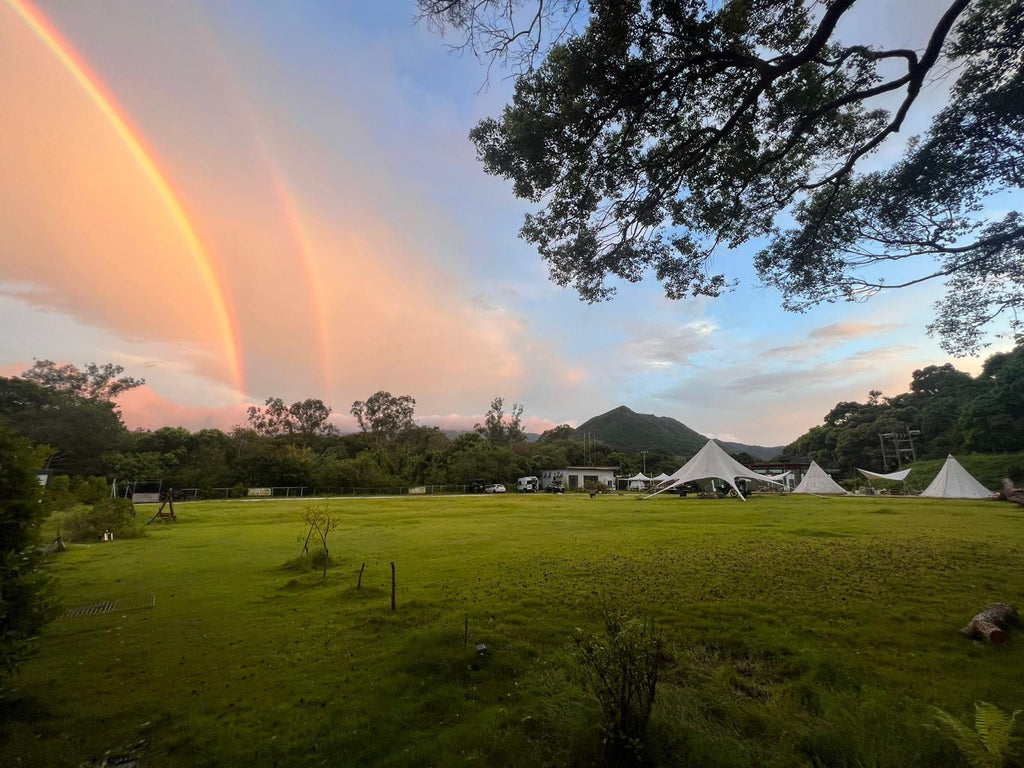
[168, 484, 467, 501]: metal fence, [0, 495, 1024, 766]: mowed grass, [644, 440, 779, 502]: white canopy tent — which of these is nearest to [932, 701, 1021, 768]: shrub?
[0, 495, 1024, 766]: mowed grass

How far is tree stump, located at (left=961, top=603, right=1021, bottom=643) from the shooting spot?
4.75 metres

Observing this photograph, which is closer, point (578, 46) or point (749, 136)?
point (578, 46)

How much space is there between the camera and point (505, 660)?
4.59 meters

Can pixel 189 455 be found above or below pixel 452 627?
above

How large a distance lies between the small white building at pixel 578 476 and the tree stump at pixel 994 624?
183 ft

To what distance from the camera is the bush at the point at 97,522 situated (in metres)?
13.9

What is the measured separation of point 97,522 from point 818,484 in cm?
4611

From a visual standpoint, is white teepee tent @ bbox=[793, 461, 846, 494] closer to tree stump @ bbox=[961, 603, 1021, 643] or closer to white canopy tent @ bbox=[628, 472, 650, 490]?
white canopy tent @ bbox=[628, 472, 650, 490]

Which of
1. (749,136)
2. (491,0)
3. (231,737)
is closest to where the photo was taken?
(231,737)

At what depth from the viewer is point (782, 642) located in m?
4.90

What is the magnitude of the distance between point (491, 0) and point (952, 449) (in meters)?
66.5

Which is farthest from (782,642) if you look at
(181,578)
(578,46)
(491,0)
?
(181,578)

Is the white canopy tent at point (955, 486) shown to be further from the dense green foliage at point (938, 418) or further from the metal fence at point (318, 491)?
the metal fence at point (318, 491)

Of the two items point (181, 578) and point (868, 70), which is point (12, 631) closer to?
point (181, 578)
